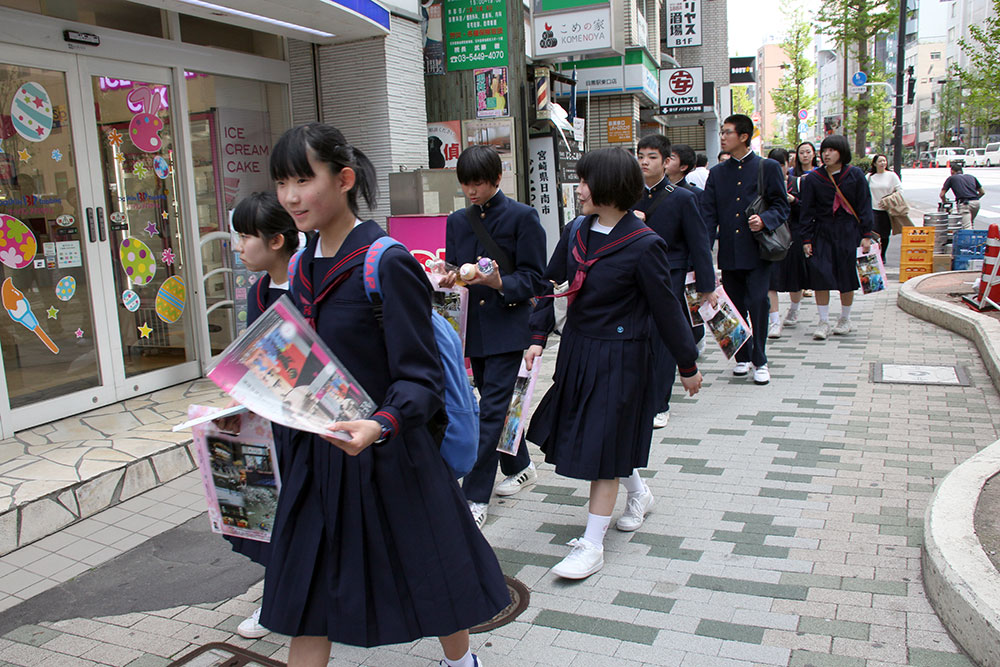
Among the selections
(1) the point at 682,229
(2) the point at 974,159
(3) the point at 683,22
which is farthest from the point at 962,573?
(2) the point at 974,159

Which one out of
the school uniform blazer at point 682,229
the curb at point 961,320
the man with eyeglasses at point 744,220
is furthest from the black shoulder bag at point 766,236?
the curb at point 961,320

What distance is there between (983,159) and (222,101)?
6308 centimetres

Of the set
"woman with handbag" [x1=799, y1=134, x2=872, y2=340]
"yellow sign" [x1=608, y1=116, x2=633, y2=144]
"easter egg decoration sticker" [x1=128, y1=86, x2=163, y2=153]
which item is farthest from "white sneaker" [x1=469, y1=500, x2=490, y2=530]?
"yellow sign" [x1=608, y1=116, x2=633, y2=144]

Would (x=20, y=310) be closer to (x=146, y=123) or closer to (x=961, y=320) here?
(x=146, y=123)

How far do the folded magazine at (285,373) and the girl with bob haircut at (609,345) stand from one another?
1.82 m

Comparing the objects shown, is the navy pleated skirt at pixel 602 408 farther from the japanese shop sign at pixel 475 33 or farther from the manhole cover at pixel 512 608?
the japanese shop sign at pixel 475 33

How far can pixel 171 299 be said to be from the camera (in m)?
6.65

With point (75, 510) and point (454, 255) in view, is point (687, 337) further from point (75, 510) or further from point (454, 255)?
point (75, 510)

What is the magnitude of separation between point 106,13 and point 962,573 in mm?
6468

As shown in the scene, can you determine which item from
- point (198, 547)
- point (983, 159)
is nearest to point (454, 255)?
point (198, 547)

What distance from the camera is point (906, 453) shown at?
4.93 m

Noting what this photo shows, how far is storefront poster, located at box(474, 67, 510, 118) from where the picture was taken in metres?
8.96

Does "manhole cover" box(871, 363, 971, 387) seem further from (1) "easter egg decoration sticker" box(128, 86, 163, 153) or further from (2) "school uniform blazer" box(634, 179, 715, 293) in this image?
(1) "easter egg decoration sticker" box(128, 86, 163, 153)

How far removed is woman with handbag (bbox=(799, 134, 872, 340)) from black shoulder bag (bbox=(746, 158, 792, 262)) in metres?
1.87
